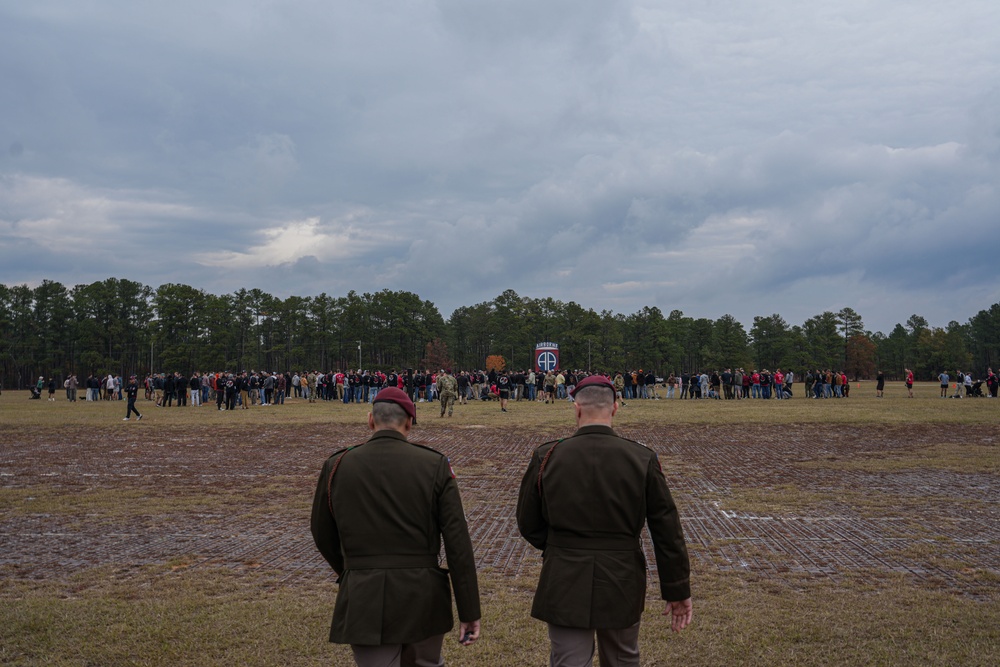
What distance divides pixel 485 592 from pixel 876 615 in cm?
329

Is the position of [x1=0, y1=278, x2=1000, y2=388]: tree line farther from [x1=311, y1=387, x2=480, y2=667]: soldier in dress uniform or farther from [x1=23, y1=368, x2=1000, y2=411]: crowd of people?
[x1=311, y1=387, x2=480, y2=667]: soldier in dress uniform

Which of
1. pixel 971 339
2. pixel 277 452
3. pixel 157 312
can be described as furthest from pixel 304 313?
pixel 971 339

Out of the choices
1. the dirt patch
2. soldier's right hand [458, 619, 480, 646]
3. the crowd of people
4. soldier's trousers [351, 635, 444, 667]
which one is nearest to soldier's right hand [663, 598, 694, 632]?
soldier's right hand [458, 619, 480, 646]

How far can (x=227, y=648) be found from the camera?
527 cm

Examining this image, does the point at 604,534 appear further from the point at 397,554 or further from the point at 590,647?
the point at 397,554

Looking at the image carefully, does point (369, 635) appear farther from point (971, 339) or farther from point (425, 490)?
point (971, 339)

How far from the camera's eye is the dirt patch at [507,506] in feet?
25.0

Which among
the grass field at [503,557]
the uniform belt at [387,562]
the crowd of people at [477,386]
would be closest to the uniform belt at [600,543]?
the uniform belt at [387,562]

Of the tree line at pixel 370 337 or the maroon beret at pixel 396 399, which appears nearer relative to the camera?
the maroon beret at pixel 396 399

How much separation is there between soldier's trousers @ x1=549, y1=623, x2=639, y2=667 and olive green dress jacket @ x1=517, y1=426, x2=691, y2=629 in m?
0.09

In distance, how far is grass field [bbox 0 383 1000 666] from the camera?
5.31 m

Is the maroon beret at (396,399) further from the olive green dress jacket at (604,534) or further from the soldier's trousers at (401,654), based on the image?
the soldier's trousers at (401,654)

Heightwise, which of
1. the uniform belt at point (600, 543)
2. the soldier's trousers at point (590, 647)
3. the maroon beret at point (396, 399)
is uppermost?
the maroon beret at point (396, 399)

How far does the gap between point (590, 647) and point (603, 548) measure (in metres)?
0.49
